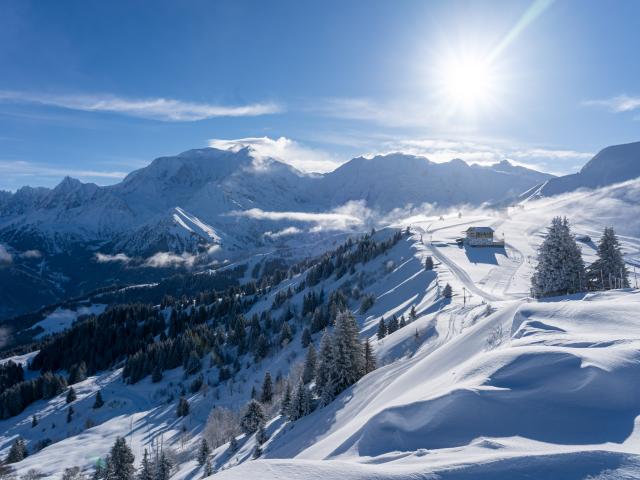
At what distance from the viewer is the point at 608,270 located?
171 feet

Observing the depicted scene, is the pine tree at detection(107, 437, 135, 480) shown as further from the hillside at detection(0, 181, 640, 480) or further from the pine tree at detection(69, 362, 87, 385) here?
the pine tree at detection(69, 362, 87, 385)

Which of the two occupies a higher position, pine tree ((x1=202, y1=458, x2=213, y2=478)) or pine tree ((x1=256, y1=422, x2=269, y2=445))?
pine tree ((x1=256, y1=422, x2=269, y2=445))

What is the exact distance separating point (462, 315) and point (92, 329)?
141m

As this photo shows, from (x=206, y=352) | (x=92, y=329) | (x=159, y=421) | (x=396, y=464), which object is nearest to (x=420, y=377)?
(x=396, y=464)

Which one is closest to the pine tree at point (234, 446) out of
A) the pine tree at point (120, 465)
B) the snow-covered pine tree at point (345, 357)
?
the pine tree at point (120, 465)

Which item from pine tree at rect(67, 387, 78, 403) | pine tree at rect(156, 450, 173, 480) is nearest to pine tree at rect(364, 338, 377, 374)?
pine tree at rect(156, 450, 173, 480)

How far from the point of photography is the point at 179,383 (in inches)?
3888

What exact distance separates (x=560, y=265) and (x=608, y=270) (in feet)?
32.3

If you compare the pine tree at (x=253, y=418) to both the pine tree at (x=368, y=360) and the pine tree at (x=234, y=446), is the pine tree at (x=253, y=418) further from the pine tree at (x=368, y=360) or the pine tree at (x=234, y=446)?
the pine tree at (x=368, y=360)

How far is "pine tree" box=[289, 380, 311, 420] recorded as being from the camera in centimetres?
3794

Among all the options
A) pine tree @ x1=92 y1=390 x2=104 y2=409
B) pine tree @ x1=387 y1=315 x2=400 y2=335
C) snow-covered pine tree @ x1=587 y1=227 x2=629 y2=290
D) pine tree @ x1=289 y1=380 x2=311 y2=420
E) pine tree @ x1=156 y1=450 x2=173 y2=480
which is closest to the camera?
pine tree @ x1=289 y1=380 x2=311 y2=420

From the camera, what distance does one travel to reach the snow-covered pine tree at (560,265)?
155 ft

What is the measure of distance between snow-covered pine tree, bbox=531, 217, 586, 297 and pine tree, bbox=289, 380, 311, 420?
31.2m

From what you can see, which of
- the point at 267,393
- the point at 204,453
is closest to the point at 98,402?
the point at 267,393
